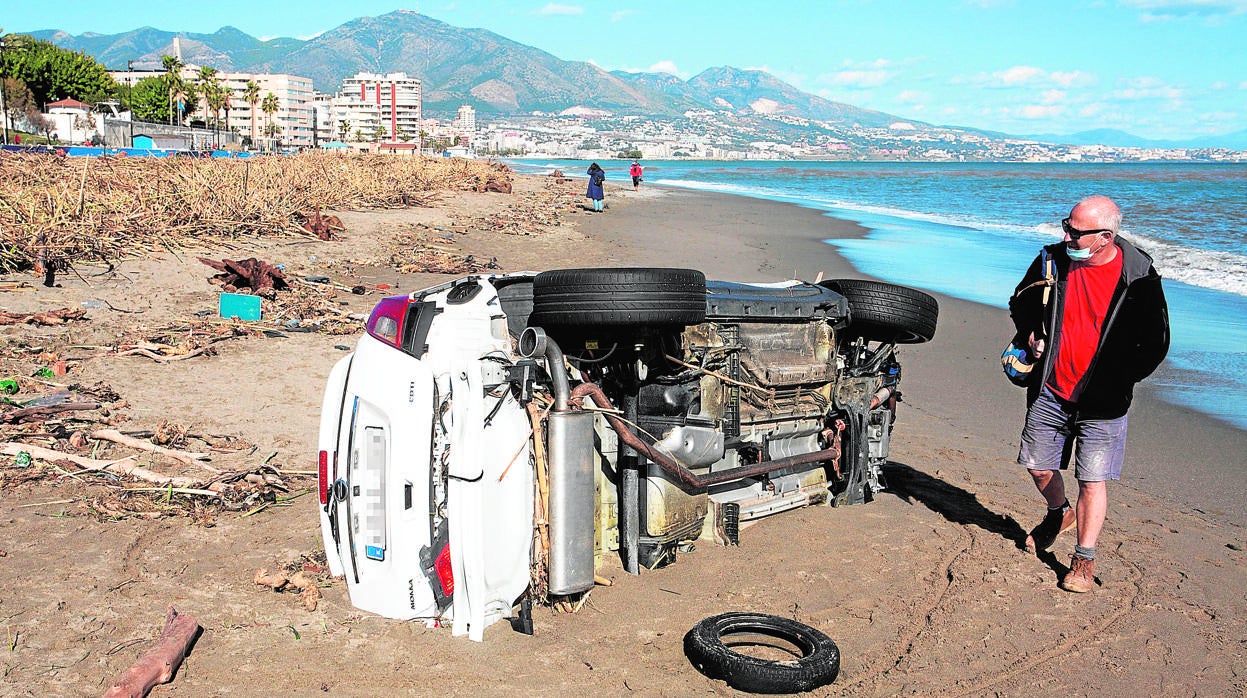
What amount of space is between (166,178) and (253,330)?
7779 millimetres

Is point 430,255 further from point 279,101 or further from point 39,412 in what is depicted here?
point 279,101

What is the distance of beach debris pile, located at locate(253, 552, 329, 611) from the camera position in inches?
163

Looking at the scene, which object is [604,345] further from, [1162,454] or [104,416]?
[1162,454]

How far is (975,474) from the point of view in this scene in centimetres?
634

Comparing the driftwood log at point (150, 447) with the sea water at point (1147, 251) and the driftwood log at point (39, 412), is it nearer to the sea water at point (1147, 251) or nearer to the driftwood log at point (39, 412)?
the driftwood log at point (39, 412)

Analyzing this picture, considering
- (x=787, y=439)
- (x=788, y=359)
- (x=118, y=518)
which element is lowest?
(x=118, y=518)

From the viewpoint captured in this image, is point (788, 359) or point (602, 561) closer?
point (602, 561)

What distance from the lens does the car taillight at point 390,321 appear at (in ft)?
12.5

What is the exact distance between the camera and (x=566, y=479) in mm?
3855

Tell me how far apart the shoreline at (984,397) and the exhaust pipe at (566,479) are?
11.9ft

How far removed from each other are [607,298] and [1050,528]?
9.18ft

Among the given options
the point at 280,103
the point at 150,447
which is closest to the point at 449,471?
the point at 150,447

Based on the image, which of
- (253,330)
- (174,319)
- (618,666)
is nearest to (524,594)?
(618,666)

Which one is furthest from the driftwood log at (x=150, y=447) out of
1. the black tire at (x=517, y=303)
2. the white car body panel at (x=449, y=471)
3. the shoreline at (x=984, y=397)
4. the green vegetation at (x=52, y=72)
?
the green vegetation at (x=52, y=72)
